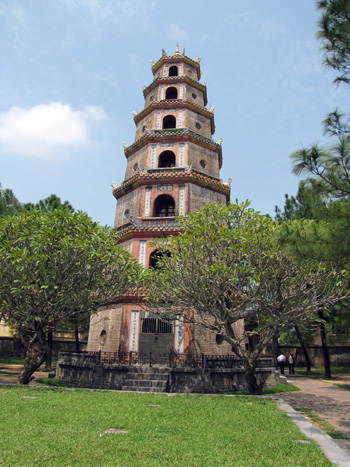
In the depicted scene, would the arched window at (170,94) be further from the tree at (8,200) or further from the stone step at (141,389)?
the stone step at (141,389)

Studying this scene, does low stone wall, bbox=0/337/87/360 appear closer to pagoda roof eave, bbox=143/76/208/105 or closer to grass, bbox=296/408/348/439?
pagoda roof eave, bbox=143/76/208/105

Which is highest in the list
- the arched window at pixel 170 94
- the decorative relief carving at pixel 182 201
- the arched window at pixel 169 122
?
the arched window at pixel 170 94

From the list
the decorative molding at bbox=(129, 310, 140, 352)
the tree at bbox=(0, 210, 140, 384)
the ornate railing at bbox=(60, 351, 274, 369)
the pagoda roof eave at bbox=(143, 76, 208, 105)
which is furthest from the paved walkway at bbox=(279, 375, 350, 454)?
the pagoda roof eave at bbox=(143, 76, 208, 105)

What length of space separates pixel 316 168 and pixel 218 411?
21.2ft

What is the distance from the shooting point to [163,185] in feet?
68.4

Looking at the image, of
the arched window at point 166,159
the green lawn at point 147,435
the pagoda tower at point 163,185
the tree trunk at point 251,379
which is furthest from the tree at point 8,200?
the tree trunk at point 251,379

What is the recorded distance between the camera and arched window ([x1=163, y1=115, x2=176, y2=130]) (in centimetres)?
2419

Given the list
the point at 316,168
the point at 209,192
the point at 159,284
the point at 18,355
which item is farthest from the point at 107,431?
the point at 18,355

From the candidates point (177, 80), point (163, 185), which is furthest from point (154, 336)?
point (177, 80)

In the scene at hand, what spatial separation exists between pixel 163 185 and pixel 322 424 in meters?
15.2

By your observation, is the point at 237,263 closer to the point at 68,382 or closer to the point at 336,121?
the point at 336,121

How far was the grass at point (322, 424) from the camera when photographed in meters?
7.31

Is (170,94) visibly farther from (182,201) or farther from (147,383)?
(147,383)

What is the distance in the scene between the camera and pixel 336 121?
816 cm
